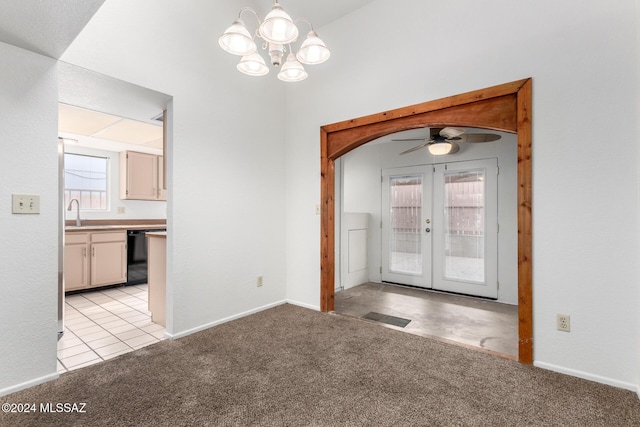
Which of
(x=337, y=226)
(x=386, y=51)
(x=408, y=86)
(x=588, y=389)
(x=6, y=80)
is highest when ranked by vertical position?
(x=386, y=51)

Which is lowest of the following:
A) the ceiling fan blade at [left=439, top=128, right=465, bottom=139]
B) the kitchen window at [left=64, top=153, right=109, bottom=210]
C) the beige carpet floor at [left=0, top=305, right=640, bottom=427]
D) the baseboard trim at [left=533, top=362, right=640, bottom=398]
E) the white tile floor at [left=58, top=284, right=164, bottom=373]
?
the white tile floor at [left=58, top=284, right=164, bottom=373]

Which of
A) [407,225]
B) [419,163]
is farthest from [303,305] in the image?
[419,163]

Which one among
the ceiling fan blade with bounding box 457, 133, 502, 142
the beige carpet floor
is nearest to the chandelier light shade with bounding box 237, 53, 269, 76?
the beige carpet floor

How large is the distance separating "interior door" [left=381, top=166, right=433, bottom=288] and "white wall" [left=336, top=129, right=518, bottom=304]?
0.43ft

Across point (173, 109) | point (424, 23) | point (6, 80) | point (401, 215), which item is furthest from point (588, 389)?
point (6, 80)

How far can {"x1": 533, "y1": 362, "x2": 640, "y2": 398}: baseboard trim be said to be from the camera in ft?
6.42

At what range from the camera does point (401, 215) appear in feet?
16.9

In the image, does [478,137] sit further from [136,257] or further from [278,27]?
[136,257]

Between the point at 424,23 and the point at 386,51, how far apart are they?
0.41 m

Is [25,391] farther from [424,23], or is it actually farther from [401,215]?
[401,215]

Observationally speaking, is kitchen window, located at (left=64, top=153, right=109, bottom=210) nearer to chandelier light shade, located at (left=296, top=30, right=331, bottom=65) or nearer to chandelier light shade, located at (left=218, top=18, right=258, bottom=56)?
chandelier light shade, located at (left=218, top=18, right=258, bottom=56)

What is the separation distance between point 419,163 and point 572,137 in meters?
2.83

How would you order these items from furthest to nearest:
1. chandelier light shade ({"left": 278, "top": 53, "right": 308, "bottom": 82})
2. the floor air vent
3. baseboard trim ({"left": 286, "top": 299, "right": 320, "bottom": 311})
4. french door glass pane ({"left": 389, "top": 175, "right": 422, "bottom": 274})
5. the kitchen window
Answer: the kitchen window < french door glass pane ({"left": 389, "top": 175, "right": 422, "bottom": 274}) < baseboard trim ({"left": 286, "top": 299, "right": 320, "bottom": 311}) < the floor air vent < chandelier light shade ({"left": 278, "top": 53, "right": 308, "bottom": 82})

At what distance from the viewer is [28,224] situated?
200cm
